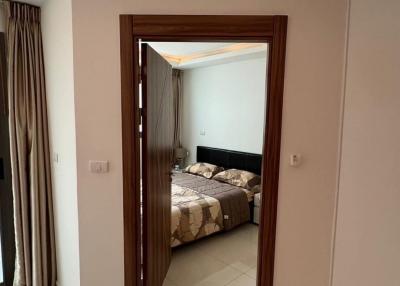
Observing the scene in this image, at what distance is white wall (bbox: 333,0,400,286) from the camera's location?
1185 mm

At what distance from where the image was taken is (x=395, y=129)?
46.4 inches

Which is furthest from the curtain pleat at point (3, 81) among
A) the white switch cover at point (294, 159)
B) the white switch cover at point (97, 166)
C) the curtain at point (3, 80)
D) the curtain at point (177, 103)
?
the curtain at point (177, 103)

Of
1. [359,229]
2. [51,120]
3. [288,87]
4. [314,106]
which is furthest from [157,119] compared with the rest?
[359,229]

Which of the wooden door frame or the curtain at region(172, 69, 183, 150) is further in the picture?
the curtain at region(172, 69, 183, 150)

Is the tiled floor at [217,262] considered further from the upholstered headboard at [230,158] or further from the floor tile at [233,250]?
the upholstered headboard at [230,158]

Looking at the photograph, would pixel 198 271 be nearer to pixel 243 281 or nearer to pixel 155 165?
pixel 243 281

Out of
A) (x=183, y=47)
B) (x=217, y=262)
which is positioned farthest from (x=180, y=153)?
(x=217, y=262)

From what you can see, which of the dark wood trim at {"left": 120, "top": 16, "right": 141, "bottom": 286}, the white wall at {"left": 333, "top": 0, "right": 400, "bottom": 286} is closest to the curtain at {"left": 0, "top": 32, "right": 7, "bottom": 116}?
the dark wood trim at {"left": 120, "top": 16, "right": 141, "bottom": 286}

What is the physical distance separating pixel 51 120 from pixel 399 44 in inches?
90.3

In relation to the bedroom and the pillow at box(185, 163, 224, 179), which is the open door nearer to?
the bedroom

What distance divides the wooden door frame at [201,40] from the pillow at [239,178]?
214cm

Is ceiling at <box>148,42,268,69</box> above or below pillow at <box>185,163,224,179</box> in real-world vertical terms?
above

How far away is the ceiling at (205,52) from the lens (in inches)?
148

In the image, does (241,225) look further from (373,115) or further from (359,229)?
(373,115)
